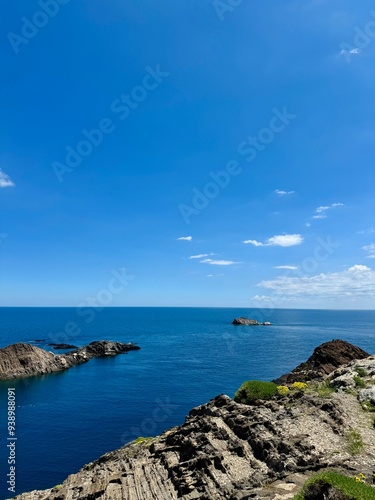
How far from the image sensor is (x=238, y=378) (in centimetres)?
9938

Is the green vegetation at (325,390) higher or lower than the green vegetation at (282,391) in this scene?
higher

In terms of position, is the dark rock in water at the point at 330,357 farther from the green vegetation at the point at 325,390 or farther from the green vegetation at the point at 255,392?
the green vegetation at the point at 255,392

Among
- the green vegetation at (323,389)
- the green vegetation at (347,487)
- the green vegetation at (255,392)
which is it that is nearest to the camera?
the green vegetation at (347,487)

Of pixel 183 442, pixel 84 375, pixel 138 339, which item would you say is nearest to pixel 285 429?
pixel 183 442

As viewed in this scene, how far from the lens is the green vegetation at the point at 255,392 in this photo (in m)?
49.5

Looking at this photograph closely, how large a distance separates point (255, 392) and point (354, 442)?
21.7m

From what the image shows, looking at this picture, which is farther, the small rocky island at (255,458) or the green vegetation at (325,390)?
the green vegetation at (325,390)

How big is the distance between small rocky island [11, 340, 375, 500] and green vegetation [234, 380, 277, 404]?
6.39 metres

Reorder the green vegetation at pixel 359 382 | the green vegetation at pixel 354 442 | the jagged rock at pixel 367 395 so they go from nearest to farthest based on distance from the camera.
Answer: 1. the green vegetation at pixel 354 442
2. the jagged rock at pixel 367 395
3. the green vegetation at pixel 359 382

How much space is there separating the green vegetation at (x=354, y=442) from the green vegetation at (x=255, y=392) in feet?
59.5

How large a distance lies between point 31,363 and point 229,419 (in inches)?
3478

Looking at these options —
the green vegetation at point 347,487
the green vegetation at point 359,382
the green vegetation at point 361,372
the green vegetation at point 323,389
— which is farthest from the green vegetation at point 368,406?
the green vegetation at point 347,487

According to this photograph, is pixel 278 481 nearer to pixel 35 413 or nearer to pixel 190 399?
pixel 190 399

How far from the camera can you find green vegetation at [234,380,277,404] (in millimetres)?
49469
